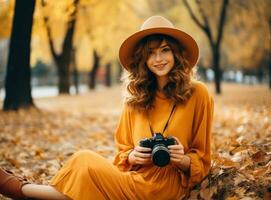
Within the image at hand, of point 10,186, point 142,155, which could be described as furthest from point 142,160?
point 10,186

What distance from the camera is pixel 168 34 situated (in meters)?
3.62

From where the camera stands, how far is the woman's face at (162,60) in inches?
143

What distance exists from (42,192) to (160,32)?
59.8 inches

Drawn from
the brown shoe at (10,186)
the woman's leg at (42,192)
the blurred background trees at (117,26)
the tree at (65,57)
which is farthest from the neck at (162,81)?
the tree at (65,57)

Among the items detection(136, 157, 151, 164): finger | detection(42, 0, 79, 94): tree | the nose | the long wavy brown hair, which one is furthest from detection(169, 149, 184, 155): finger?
detection(42, 0, 79, 94): tree

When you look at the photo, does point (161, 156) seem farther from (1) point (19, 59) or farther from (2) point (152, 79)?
(1) point (19, 59)

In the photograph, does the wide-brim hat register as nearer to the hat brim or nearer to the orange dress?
the hat brim

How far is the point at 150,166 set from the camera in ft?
11.6

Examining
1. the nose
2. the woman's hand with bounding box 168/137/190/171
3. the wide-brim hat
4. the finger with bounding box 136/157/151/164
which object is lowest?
the finger with bounding box 136/157/151/164

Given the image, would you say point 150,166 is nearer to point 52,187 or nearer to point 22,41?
point 52,187

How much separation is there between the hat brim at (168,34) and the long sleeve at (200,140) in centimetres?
36

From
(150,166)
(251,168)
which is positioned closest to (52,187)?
(150,166)

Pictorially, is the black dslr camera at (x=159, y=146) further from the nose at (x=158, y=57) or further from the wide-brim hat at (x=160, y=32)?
the wide-brim hat at (x=160, y=32)

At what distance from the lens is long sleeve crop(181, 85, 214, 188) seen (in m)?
3.46
